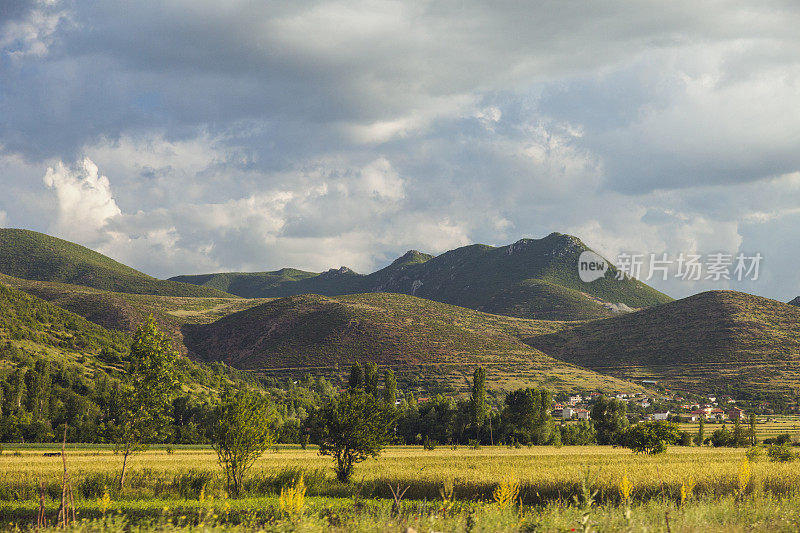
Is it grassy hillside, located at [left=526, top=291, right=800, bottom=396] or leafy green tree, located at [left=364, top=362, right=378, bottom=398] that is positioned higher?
grassy hillside, located at [left=526, top=291, right=800, bottom=396]

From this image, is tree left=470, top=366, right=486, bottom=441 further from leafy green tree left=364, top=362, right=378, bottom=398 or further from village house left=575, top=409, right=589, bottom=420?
village house left=575, top=409, right=589, bottom=420

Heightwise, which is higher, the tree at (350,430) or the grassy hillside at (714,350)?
the grassy hillside at (714,350)

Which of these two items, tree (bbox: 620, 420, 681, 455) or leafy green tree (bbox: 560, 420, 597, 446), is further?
leafy green tree (bbox: 560, 420, 597, 446)

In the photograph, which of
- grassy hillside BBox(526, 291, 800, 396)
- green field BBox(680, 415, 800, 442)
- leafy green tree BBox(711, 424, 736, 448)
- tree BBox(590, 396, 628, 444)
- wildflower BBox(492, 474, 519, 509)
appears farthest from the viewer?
grassy hillside BBox(526, 291, 800, 396)

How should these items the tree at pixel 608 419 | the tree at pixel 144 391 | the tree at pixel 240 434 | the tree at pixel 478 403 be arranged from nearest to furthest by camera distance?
the tree at pixel 240 434
the tree at pixel 144 391
the tree at pixel 478 403
the tree at pixel 608 419

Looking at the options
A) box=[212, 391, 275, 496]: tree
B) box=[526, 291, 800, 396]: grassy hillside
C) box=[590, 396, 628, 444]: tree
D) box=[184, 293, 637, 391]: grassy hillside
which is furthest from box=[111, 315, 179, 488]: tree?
box=[526, 291, 800, 396]: grassy hillside

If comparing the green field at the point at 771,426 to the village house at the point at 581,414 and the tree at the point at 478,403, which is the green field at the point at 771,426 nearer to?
the village house at the point at 581,414

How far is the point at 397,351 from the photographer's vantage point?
168000 millimetres

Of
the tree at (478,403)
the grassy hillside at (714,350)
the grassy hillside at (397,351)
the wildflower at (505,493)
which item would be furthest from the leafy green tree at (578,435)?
the wildflower at (505,493)

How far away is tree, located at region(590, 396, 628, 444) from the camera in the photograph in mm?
103625

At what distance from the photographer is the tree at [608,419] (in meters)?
104

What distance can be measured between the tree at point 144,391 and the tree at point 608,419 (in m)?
84.1

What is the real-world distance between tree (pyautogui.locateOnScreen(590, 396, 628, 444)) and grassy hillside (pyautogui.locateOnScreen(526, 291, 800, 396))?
187ft

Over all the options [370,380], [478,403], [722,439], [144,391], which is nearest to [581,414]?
[722,439]
